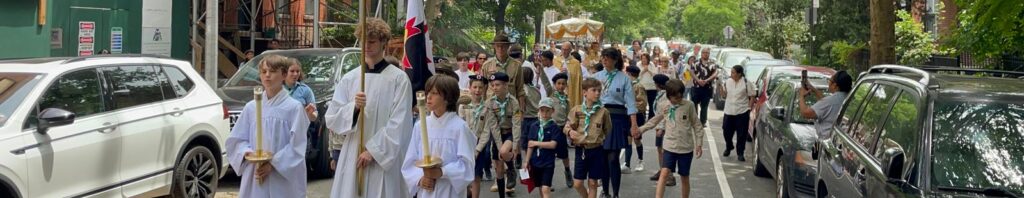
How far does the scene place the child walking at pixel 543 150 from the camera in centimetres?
927

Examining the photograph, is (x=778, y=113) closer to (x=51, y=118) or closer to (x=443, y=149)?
(x=443, y=149)

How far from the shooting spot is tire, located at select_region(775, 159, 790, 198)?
9657 millimetres

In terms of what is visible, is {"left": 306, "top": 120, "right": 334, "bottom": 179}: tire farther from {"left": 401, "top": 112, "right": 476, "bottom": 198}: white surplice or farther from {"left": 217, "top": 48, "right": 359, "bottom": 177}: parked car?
{"left": 401, "top": 112, "right": 476, "bottom": 198}: white surplice

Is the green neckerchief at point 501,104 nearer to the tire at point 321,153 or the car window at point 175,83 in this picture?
the tire at point 321,153

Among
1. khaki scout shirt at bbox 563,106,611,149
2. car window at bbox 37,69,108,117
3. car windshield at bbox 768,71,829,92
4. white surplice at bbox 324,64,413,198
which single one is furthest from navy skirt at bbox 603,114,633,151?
car windshield at bbox 768,71,829,92

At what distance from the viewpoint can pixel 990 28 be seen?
38.8 ft

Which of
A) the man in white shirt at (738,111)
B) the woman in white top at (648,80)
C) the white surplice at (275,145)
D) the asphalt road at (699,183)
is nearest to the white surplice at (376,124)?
the white surplice at (275,145)

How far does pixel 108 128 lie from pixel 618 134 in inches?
166

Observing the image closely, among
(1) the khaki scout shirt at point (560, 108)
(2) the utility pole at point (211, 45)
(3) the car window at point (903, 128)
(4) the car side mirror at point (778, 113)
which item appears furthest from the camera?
(2) the utility pole at point (211, 45)

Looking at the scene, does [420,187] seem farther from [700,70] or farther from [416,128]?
[700,70]

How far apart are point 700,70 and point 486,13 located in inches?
766

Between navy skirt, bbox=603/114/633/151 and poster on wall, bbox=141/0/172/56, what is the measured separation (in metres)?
5.85

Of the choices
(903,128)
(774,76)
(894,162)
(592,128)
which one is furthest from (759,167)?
(894,162)

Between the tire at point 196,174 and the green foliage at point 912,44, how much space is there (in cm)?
1393
